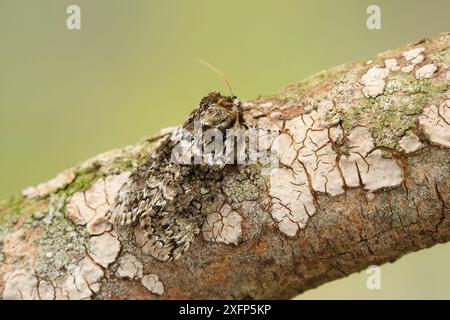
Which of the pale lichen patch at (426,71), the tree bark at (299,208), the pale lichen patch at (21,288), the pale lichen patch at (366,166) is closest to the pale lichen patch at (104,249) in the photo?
the tree bark at (299,208)

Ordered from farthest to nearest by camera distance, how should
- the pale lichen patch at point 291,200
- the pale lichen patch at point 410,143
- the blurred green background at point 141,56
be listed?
the blurred green background at point 141,56
the pale lichen patch at point 291,200
the pale lichen patch at point 410,143

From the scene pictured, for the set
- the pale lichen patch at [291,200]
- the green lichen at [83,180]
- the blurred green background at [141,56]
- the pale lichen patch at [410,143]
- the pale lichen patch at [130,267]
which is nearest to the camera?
the pale lichen patch at [410,143]

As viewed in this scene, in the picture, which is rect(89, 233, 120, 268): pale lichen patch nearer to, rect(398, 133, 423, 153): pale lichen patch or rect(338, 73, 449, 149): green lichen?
rect(338, 73, 449, 149): green lichen

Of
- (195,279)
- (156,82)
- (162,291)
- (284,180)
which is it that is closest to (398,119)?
(284,180)

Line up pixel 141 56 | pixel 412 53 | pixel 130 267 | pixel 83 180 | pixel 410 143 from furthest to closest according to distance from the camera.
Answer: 1. pixel 141 56
2. pixel 83 180
3. pixel 130 267
4. pixel 412 53
5. pixel 410 143

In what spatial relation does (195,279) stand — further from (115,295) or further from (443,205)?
(443,205)

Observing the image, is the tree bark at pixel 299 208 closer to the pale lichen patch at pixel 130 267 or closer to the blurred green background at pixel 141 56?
the pale lichen patch at pixel 130 267

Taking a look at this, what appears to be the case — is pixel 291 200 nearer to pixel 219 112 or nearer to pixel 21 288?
pixel 219 112

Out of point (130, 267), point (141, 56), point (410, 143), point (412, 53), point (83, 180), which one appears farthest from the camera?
point (141, 56)

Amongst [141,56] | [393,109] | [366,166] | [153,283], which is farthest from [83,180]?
[141,56]
